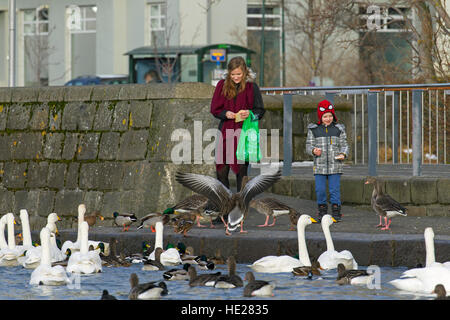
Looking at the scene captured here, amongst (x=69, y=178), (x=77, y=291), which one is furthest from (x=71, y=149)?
(x=77, y=291)

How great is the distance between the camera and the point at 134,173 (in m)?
14.9

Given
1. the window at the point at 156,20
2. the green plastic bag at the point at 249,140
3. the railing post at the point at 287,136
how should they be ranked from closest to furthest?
1. the green plastic bag at the point at 249,140
2. the railing post at the point at 287,136
3. the window at the point at 156,20

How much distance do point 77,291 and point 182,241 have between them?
8.22 feet

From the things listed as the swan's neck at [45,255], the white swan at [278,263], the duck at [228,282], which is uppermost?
the swan's neck at [45,255]

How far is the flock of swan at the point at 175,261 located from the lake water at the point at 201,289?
0.10 metres

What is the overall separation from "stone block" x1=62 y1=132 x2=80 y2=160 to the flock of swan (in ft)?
8.72

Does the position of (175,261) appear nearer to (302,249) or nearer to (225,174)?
(302,249)

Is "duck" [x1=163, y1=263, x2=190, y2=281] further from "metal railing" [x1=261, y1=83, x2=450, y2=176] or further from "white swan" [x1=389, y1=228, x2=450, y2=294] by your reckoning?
"metal railing" [x1=261, y1=83, x2=450, y2=176]

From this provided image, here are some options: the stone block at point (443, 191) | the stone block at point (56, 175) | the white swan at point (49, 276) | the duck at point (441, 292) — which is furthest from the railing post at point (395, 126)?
the duck at point (441, 292)

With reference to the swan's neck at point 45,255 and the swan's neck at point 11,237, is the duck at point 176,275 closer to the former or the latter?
the swan's neck at point 45,255

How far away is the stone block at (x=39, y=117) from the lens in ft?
52.7

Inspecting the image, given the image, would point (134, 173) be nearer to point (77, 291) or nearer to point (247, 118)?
point (247, 118)

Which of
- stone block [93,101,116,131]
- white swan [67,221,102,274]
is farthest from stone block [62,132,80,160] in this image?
white swan [67,221,102,274]

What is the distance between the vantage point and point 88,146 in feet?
50.9
